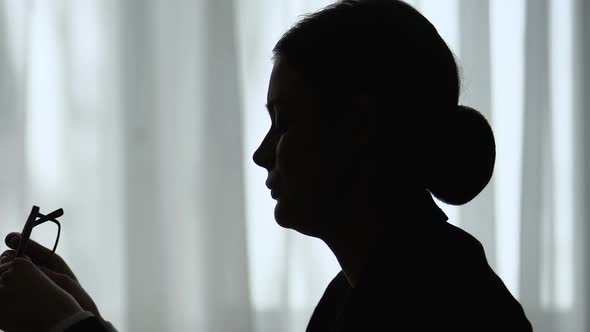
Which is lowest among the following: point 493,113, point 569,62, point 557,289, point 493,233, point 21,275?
point 557,289

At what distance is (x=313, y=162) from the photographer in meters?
0.68

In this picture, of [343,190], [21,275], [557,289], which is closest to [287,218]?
[343,190]

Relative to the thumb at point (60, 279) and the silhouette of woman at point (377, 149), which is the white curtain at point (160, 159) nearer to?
the thumb at point (60, 279)

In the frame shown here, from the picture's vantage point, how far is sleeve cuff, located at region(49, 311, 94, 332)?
638 millimetres

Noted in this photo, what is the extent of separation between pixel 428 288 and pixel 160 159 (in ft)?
3.25

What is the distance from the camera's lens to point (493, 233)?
5.37 feet

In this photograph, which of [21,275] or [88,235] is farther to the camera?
[88,235]

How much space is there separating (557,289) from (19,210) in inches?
51.0

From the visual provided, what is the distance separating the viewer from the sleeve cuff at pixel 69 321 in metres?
0.64

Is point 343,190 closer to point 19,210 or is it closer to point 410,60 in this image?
point 410,60

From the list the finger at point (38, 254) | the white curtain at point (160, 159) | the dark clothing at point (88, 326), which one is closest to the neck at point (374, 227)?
the dark clothing at point (88, 326)

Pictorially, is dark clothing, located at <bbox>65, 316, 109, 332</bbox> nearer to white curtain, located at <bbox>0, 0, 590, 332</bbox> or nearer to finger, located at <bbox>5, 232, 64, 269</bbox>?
finger, located at <bbox>5, 232, 64, 269</bbox>

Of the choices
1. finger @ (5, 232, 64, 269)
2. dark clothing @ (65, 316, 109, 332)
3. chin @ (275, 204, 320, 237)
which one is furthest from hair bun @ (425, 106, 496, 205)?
finger @ (5, 232, 64, 269)

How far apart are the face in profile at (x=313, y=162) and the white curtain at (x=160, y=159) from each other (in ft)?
2.73
